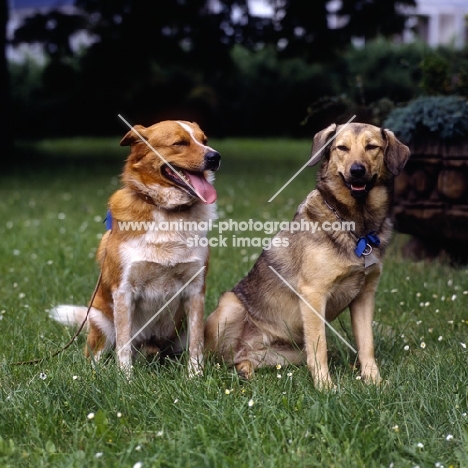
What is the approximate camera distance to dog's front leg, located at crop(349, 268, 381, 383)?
395cm

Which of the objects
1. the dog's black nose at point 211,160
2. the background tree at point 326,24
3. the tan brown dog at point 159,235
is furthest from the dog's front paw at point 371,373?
the background tree at point 326,24

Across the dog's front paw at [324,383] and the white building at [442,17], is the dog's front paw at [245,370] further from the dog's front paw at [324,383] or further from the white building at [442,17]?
the white building at [442,17]

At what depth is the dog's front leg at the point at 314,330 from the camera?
378cm

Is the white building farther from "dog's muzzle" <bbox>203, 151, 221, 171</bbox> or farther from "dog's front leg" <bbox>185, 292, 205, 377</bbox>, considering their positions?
"dog's front leg" <bbox>185, 292, 205, 377</bbox>

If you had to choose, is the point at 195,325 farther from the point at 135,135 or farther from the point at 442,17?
the point at 442,17

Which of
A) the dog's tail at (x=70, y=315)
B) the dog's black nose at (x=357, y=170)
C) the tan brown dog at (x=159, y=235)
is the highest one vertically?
the dog's black nose at (x=357, y=170)

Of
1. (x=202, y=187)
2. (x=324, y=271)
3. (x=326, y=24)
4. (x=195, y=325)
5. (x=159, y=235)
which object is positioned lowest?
(x=195, y=325)

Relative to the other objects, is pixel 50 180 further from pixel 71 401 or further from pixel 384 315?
pixel 71 401

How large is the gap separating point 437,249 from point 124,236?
358 centimetres

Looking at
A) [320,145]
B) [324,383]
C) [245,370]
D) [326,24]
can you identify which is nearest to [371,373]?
[324,383]

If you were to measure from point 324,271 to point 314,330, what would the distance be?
0.32m

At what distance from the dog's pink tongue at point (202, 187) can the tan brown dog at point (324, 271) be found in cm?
53

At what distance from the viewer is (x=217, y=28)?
1441 cm

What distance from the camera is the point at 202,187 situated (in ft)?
13.2
